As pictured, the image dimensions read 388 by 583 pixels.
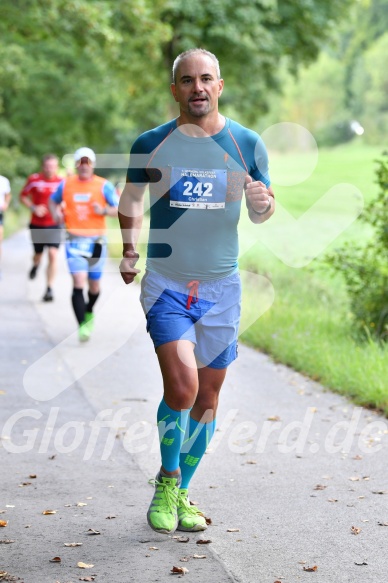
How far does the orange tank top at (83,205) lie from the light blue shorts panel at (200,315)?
6880 millimetres

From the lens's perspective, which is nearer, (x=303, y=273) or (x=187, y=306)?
(x=187, y=306)

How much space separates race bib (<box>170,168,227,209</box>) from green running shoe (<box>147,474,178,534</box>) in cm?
133

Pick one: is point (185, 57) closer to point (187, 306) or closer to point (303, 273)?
point (187, 306)

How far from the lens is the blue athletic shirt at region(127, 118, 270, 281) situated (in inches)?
200

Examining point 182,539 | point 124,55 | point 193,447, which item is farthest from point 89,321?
point 124,55

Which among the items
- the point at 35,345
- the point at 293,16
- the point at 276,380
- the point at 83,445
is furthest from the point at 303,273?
the point at 293,16

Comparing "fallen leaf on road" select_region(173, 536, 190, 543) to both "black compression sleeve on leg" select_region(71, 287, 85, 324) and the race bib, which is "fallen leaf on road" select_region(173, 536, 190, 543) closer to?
the race bib

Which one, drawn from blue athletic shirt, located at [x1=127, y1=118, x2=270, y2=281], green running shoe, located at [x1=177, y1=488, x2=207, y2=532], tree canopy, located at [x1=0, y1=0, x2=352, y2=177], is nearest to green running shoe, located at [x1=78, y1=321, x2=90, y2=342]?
green running shoe, located at [x1=177, y1=488, x2=207, y2=532]

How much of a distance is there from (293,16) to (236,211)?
28164mm

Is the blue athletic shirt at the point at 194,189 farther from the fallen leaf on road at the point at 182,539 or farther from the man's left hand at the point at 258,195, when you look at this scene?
the fallen leaf on road at the point at 182,539

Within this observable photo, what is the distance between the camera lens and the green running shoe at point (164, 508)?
16.9 ft

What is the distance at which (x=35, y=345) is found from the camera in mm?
11664

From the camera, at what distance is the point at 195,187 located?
5.07 meters

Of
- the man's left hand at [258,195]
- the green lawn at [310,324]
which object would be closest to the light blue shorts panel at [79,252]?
the green lawn at [310,324]
